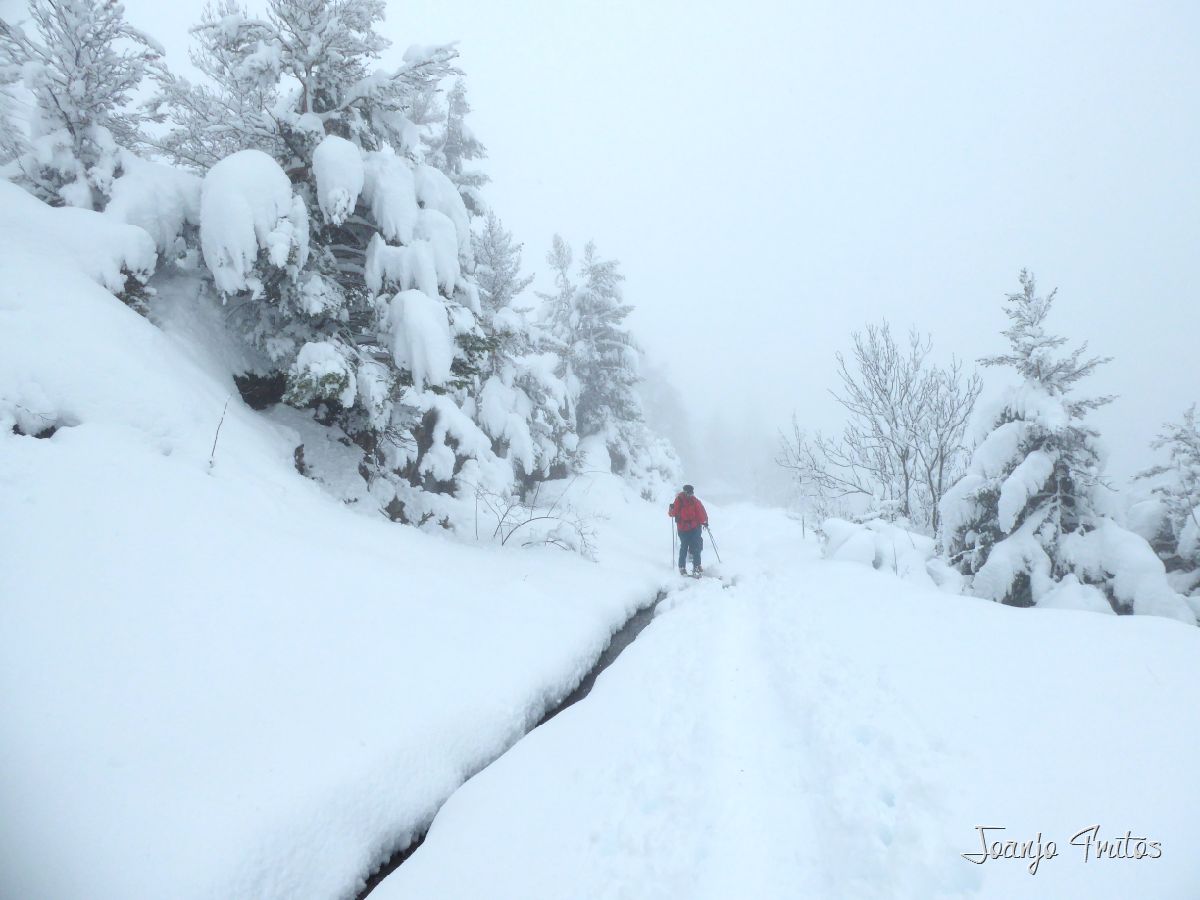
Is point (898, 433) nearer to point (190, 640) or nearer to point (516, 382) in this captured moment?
point (516, 382)

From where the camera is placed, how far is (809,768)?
3.73 meters

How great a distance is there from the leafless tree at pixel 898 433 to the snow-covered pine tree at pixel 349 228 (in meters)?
9.44

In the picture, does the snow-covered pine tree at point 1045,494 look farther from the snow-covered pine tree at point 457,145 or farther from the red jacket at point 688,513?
the snow-covered pine tree at point 457,145

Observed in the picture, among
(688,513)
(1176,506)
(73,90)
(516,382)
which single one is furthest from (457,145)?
(1176,506)

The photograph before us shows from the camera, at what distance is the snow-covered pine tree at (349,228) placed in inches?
242

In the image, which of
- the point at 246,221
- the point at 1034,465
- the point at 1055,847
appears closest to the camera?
the point at 1055,847

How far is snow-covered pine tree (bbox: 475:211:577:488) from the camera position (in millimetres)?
13828

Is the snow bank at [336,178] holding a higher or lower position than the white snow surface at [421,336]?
higher

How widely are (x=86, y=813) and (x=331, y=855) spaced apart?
1.17m

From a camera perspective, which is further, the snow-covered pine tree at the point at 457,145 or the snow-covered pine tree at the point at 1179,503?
the snow-covered pine tree at the point at 457,145

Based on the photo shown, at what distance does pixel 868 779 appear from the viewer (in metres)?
3.44

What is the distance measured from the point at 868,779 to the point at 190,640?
4577 millimetres

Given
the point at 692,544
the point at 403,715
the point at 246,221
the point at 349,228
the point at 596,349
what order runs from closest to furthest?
1. the point at 403,715
2. the point at 246,221
3. the point at 349,228
4. the point at 692,544
5. the point at 596,349

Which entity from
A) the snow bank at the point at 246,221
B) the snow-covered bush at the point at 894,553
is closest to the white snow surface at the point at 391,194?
the snow bank at the point at 246,221
